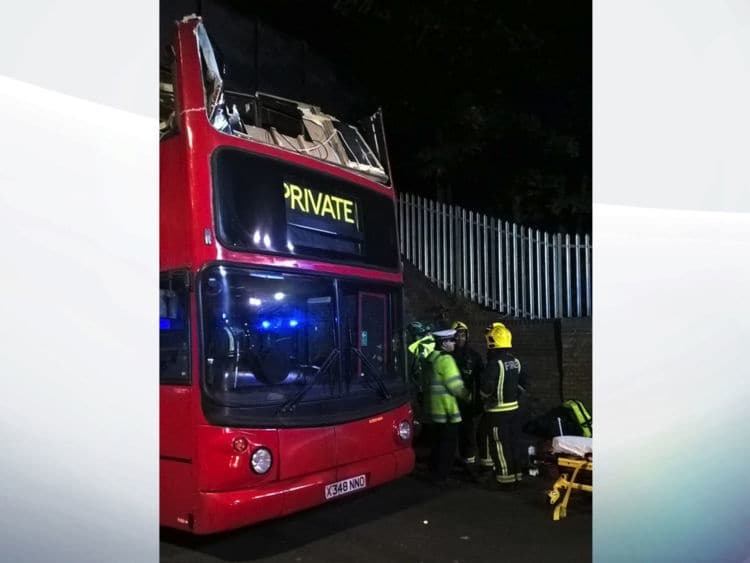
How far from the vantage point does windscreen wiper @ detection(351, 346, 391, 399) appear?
3.45 meters

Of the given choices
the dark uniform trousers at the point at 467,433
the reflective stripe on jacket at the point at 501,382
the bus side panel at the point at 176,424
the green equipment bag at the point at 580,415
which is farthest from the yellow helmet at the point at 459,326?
the bus side panel at the point at 176,424

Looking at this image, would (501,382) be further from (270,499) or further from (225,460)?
(225,460)

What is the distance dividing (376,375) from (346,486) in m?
0.61

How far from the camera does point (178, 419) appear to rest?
2799 millimetres

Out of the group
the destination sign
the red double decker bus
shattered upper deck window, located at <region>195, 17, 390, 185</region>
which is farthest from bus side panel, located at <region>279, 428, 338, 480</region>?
shattered upper deck window, located at <region>195, 17, 390, 185</region>

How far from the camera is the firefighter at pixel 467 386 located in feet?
14.6

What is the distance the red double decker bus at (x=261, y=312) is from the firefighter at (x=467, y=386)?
96 centimetres

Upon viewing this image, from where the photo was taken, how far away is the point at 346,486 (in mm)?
3219

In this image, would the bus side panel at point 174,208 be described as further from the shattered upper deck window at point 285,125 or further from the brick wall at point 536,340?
the brick wall at point 536,340

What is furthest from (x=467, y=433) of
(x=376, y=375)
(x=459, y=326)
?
(x=376, y=375)

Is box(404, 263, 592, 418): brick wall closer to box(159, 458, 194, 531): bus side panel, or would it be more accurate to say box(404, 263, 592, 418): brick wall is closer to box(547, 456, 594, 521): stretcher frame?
box(547, 456, 594, 521): stretcher frame
